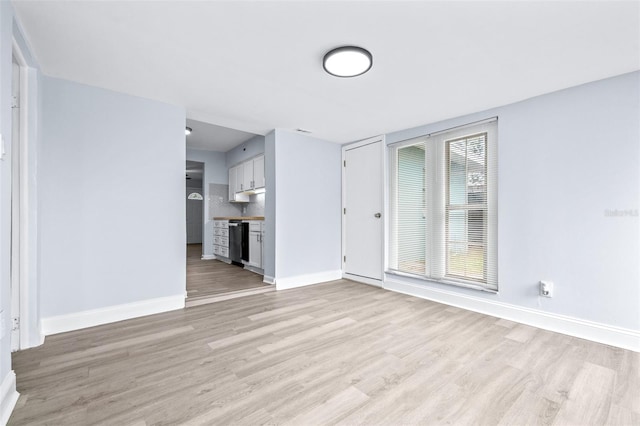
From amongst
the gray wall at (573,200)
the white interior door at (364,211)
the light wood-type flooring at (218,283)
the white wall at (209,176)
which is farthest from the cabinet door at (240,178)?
the gray wall at (573,200)

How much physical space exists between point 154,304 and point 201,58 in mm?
2440

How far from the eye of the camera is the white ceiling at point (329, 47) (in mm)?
1697

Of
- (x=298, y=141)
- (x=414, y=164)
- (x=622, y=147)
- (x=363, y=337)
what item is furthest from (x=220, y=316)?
(x=622, y=147)

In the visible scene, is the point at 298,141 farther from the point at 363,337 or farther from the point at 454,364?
the point at 454,364

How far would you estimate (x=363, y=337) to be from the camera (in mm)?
2480

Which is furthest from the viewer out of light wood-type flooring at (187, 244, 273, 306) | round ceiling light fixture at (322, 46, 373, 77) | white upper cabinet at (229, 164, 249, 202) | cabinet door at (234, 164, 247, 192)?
white upper cabinet at (229, 164, 249, 202)

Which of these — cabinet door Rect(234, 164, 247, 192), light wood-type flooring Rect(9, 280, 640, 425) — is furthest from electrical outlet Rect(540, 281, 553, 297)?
cabinet door Rect(234, 164, 247, 192)

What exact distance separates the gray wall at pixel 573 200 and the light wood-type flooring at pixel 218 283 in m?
3.00

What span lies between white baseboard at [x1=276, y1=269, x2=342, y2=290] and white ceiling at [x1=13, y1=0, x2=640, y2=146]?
94.9 inches

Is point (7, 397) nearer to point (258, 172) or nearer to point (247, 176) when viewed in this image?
point (258, 172)

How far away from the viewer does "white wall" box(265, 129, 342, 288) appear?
165 inches

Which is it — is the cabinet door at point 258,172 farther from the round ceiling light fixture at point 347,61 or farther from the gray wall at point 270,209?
the round ceiling light fixture at point 347,61

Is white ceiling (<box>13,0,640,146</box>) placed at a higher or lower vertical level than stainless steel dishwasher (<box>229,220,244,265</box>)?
higher

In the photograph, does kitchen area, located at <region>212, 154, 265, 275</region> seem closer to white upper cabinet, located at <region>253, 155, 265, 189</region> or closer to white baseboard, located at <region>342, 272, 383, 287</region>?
white upper cabinet, located at <region>253, 155, 265, 189</region>
